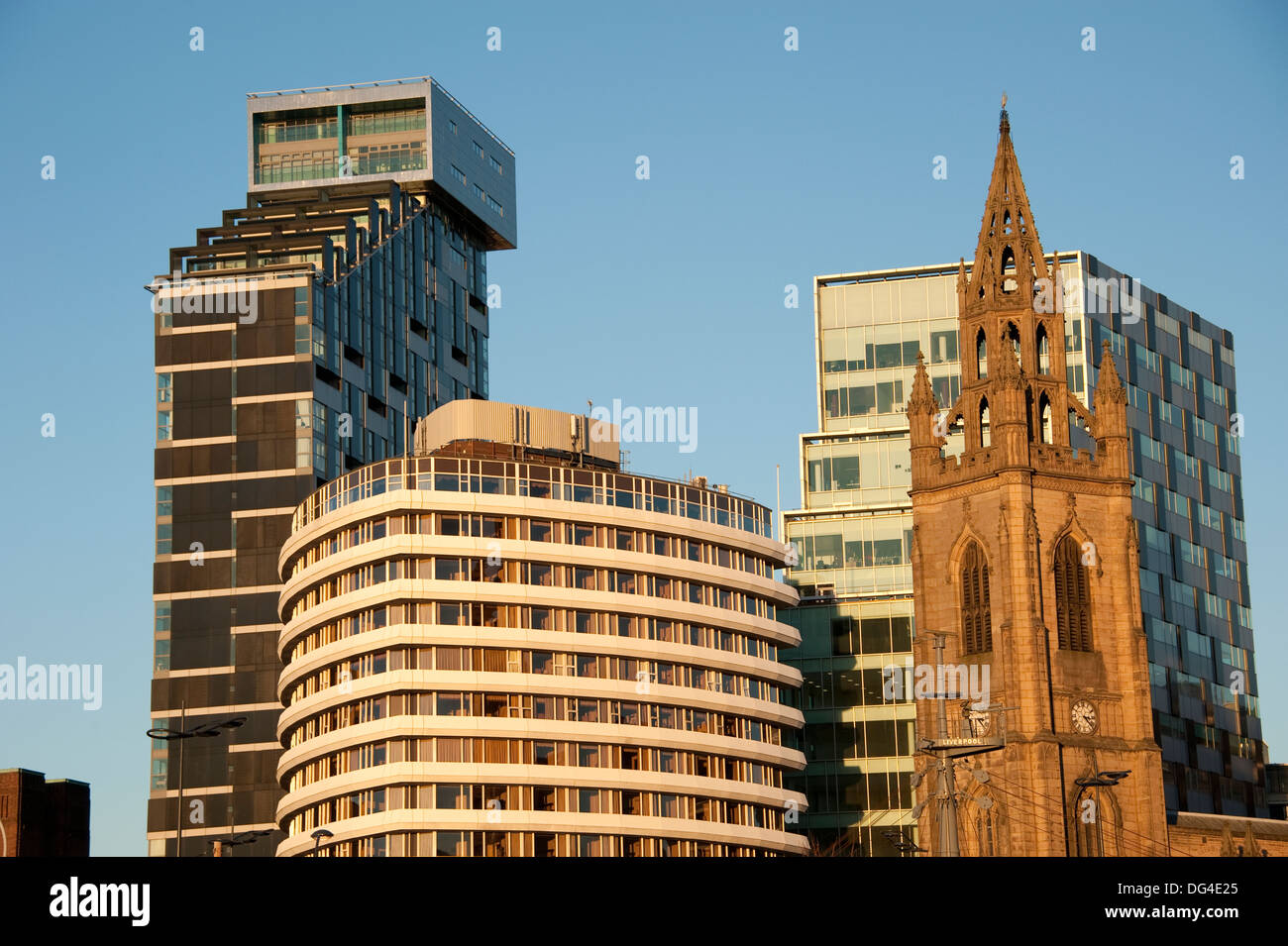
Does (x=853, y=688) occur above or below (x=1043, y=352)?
below

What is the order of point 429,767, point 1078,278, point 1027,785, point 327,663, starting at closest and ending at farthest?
point 1027,785 < point 429,767 < point 327,663 < point 1078,278

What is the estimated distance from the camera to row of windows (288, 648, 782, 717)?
13600cm

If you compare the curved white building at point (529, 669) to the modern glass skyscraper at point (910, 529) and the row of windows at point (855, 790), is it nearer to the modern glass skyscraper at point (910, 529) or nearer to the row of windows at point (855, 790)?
the row of windows at point (855, 790)

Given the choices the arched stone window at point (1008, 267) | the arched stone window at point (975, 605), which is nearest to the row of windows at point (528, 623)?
the arched stone window at point (975, 605)

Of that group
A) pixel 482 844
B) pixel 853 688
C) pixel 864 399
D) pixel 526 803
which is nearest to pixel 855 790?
pixel 853 688

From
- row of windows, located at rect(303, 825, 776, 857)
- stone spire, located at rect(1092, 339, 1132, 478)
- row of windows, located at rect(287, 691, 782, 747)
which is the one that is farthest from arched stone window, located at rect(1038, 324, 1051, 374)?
row of windows, located at rect(303, 825, 776, 857)

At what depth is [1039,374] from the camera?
134m

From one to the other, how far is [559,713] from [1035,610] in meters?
31.4

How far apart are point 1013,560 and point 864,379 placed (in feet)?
164

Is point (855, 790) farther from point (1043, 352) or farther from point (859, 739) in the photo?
point (1043, 352)

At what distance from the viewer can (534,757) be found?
135 meters

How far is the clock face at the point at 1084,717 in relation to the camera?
126 metres
